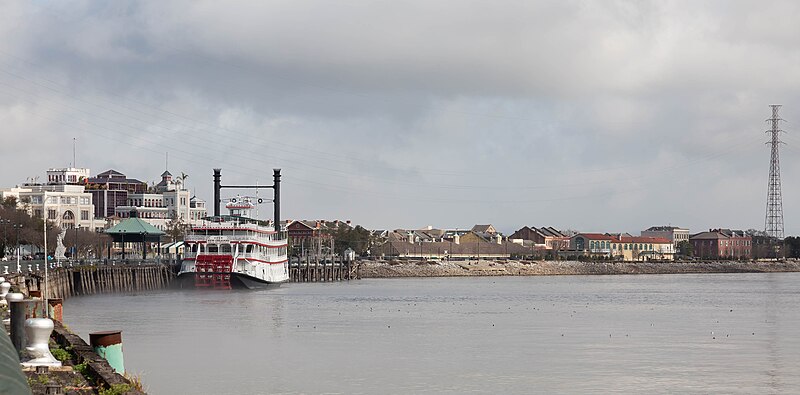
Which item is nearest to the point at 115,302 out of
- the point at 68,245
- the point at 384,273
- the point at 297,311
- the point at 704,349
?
the point at 297,311

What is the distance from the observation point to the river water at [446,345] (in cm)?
3491

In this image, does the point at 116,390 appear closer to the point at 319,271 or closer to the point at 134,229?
the point at 134,229

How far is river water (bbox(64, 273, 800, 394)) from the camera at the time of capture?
34.9m

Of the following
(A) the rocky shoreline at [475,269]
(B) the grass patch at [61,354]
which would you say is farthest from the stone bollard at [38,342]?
(A) the rocky shoreline at [475,269]

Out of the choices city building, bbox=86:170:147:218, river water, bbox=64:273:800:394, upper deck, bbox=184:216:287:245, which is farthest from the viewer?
city building, bbox=86:170:147:218

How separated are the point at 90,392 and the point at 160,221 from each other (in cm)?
17035

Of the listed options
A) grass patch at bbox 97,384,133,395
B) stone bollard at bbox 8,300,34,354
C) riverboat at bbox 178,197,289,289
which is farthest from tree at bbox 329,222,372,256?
grass patch at bbox 97,384,133,395

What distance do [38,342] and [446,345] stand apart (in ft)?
96.7

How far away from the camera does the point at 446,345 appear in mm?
46875

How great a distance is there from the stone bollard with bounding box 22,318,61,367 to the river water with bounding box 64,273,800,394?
13774mm

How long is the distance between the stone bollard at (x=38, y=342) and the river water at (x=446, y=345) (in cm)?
1377

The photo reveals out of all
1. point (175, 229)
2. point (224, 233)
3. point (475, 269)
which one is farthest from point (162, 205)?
point (224, 233)

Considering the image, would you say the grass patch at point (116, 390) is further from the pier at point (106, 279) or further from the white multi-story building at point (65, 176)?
the white multi-story building at point (65, 176)

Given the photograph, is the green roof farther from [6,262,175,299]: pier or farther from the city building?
the city building
